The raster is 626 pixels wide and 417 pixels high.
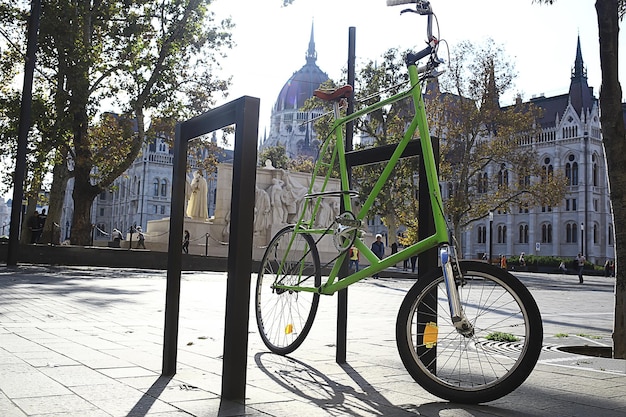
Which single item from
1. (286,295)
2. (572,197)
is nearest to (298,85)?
(572,197)

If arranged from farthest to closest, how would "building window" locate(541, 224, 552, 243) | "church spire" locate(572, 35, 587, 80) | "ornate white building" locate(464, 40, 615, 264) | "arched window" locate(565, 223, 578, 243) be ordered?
"church spire" locate(572, 35, 587, 80), "building window" locate(541, 224, 552, 243), "arched window" locate(565, 223, 578, 243), "ornate white building" locate(464, 40, 615, 264)

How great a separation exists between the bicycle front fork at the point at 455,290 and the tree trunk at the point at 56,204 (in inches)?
939

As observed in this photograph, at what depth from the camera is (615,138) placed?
18.0 feet

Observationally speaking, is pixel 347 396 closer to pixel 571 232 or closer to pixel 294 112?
pixel 571 232

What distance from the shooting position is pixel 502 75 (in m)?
38.5

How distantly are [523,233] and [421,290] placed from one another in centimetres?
8326

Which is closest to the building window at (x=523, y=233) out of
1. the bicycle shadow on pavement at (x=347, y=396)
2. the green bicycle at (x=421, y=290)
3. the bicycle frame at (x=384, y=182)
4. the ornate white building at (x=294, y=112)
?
the ornate white building at (x=294, y=112)

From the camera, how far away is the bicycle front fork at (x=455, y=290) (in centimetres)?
320

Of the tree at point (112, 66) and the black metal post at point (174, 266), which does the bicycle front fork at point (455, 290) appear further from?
the tree at point (112, 66)

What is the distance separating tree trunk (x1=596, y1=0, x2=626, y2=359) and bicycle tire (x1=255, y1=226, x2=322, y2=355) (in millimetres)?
2540

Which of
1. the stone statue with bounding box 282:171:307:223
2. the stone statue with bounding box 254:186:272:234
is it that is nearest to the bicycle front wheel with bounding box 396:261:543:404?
the stone statue with bounding box 254:186:272:234

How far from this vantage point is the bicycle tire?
477 centimetres

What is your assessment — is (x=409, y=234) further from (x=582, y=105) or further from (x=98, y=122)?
(x=582, y=105)

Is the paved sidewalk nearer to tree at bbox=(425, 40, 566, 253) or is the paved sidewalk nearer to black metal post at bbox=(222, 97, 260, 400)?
black metal post at bbox=(222, 97, 260, 400)
